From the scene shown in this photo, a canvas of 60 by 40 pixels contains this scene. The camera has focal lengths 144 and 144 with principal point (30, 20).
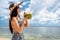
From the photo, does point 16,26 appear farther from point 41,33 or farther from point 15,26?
point 41,33

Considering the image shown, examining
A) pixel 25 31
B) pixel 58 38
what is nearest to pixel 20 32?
pixel 25 31

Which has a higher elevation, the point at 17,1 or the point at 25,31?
the point at 17,1

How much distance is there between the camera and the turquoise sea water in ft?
6.04

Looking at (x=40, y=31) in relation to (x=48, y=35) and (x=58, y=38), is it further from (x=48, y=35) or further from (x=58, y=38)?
(x=58, y=38)

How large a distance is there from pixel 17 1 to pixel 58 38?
0.71m

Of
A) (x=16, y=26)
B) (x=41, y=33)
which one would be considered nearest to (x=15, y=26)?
A: (x=16, y=26)

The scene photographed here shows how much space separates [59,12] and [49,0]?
0.66 feet

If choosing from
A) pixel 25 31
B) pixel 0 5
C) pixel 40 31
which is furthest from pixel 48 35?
pixel 0 5

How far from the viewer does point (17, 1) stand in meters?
1.87

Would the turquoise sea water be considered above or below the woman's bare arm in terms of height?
below

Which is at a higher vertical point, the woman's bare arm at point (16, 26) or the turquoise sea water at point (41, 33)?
the woman's bare arm at point (16, 26)

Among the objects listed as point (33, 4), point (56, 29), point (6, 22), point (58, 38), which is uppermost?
point (33, 4)

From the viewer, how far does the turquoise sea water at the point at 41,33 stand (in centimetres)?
184

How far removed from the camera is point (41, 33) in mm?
1841
